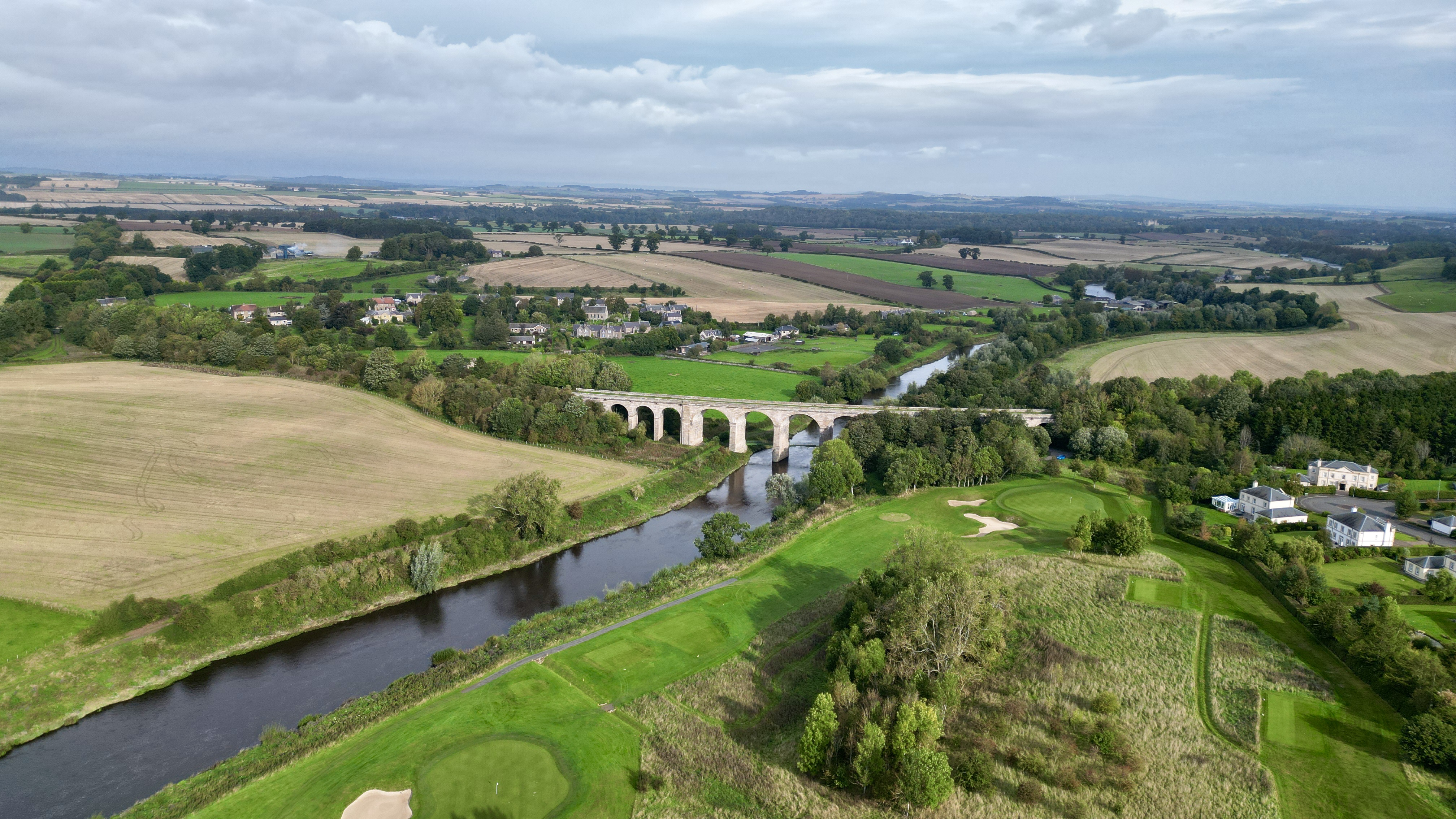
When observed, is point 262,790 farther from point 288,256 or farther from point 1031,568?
point 288,256

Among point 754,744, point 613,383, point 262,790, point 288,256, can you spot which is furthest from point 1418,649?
point 288,256

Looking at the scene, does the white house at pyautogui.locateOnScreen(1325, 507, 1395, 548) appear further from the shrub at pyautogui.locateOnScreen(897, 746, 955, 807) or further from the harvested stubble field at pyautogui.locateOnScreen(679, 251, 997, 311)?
the harvested stubble field at pyautogui.locateOnScreen(679, 251, 997, 311)

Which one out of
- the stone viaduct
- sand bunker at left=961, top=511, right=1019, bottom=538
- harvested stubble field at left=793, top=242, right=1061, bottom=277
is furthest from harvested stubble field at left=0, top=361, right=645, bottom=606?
harvested stubble field at left=793, top=242, right=1061, bottom=277

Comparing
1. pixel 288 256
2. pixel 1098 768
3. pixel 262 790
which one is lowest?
pixel 262 790

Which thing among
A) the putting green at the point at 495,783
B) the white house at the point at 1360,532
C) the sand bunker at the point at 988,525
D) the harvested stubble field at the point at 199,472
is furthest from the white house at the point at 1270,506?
the putting green at the point at 495,783

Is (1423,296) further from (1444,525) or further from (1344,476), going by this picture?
(1444,525)

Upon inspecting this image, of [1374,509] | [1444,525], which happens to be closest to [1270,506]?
[1374,509]
